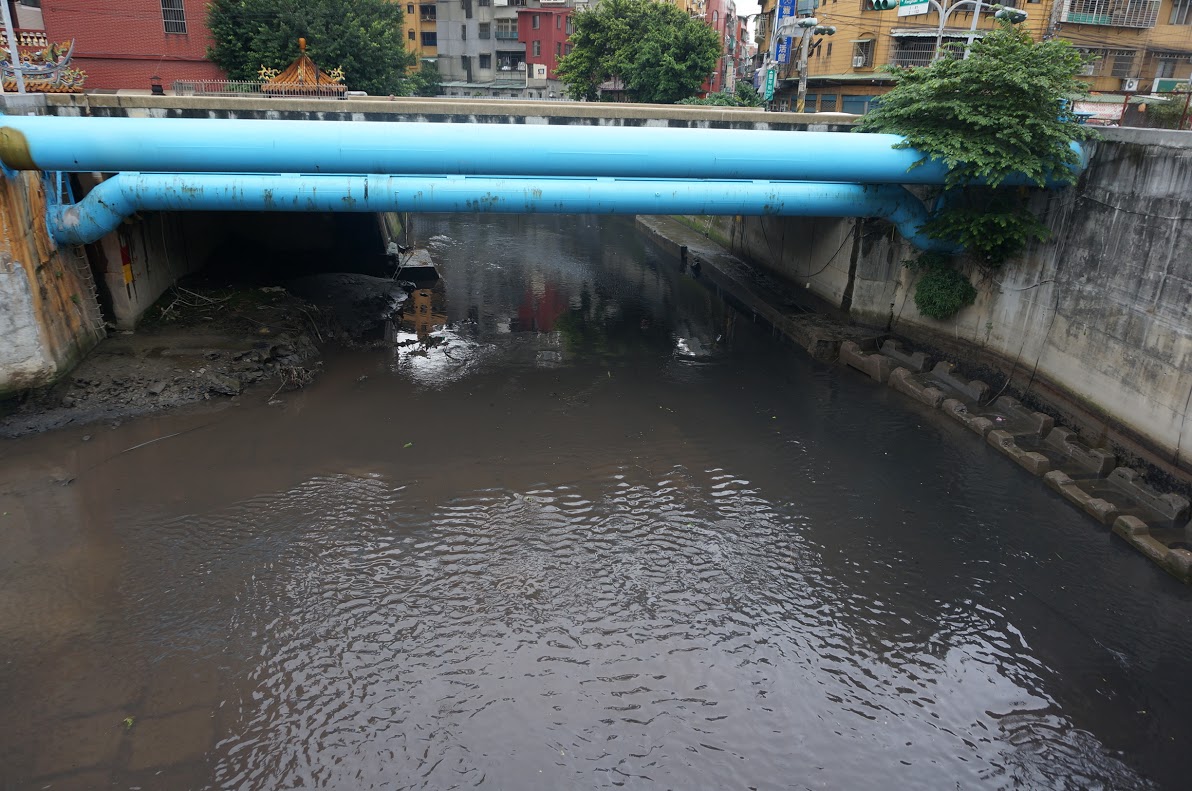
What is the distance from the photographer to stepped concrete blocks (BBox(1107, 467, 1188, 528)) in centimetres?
919

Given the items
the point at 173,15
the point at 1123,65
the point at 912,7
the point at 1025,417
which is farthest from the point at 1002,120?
the point at 173,15

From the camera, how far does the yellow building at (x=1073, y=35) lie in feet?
87.1

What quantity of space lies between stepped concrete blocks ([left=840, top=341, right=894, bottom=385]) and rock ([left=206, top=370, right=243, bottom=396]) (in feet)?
37.5

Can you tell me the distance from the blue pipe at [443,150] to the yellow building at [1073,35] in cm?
1565

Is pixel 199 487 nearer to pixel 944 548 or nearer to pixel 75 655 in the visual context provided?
pixel 75 655

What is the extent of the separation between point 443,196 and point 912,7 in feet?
70.7

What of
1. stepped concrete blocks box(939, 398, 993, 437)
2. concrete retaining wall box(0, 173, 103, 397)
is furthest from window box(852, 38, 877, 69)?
concrete retaining wall box(0, 173, 103, 397)

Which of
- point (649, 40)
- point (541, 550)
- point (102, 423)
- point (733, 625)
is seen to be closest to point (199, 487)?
point (102, 423)

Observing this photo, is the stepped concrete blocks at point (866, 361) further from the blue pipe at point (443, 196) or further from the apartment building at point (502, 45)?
the apartment building at point (502, 45)

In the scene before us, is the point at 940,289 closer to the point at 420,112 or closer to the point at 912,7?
the point at 420,112

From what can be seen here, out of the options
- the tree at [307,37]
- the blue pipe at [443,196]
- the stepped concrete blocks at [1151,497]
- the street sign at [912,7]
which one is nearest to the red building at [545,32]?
the tree at [307,37]

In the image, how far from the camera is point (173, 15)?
2297cm

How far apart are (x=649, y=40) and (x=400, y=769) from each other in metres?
32.8

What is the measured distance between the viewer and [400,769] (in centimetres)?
591
